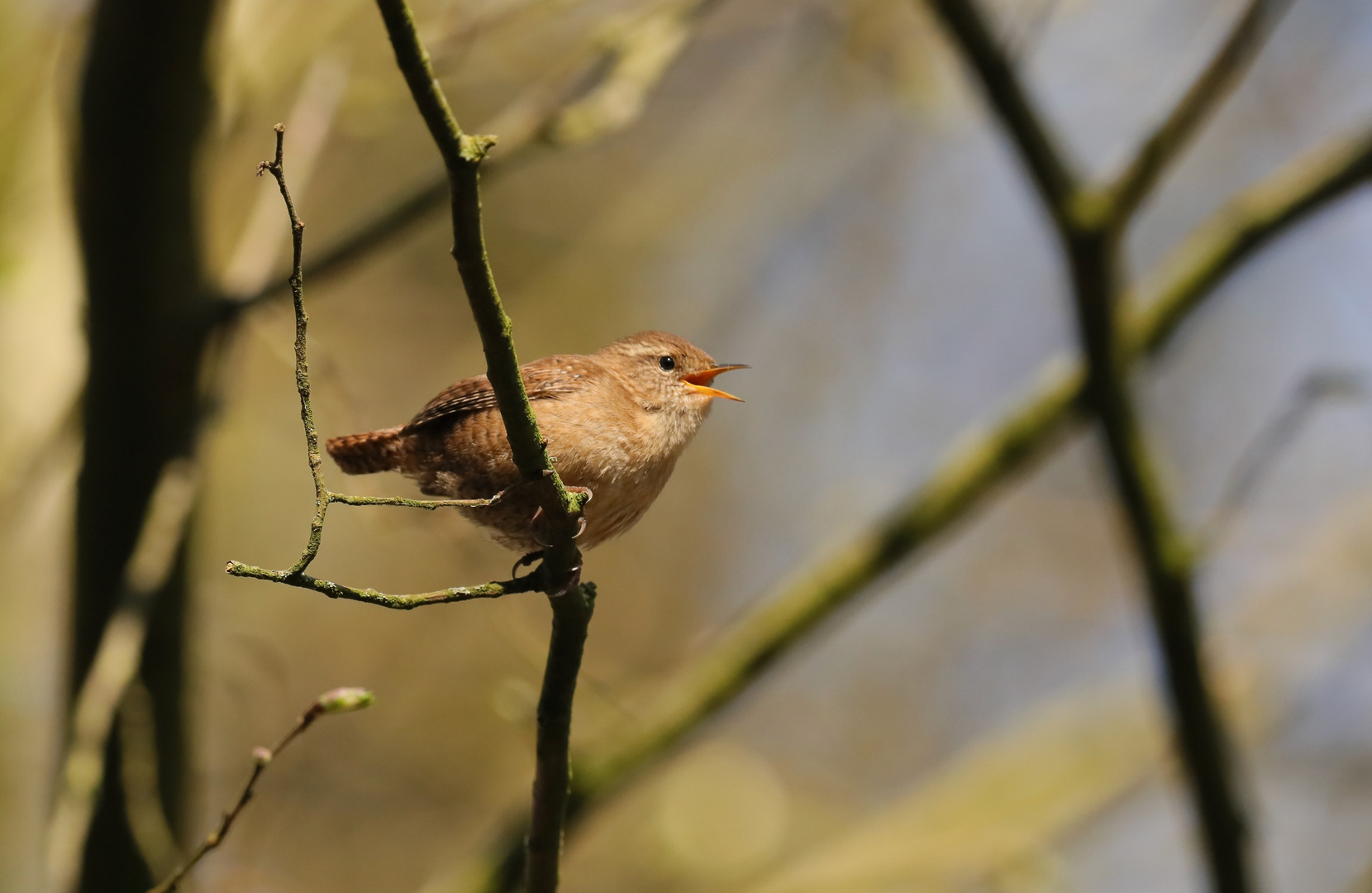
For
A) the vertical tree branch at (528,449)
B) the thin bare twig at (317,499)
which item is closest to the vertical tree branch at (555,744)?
the vertical tree branch at (528,449)

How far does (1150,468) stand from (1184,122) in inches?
45.2

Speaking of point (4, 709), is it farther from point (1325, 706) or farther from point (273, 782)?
point (1325, 706)

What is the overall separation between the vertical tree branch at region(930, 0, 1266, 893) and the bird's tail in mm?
2145

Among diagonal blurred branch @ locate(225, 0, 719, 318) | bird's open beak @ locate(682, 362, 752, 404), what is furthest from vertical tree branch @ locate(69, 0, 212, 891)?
bird's open beak @ locate(682, 362, 752, 404)

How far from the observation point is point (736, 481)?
939 centimetres

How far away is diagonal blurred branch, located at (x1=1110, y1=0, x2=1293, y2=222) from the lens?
12.3 feet

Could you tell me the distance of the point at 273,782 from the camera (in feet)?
23.4

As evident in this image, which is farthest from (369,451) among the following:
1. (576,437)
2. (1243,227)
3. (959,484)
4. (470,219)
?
(1243,227)

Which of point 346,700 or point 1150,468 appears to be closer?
point 346,700

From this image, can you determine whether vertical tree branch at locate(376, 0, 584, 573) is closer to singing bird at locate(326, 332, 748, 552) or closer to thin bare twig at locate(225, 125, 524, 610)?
thin bare twig at locate(225, 125, 524, 610)

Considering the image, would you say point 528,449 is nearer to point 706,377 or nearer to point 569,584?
point 569,584

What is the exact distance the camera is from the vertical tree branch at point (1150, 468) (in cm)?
388

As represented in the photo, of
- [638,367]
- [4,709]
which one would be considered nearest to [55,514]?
[4,709]

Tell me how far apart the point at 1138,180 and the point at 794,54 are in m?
3.25
